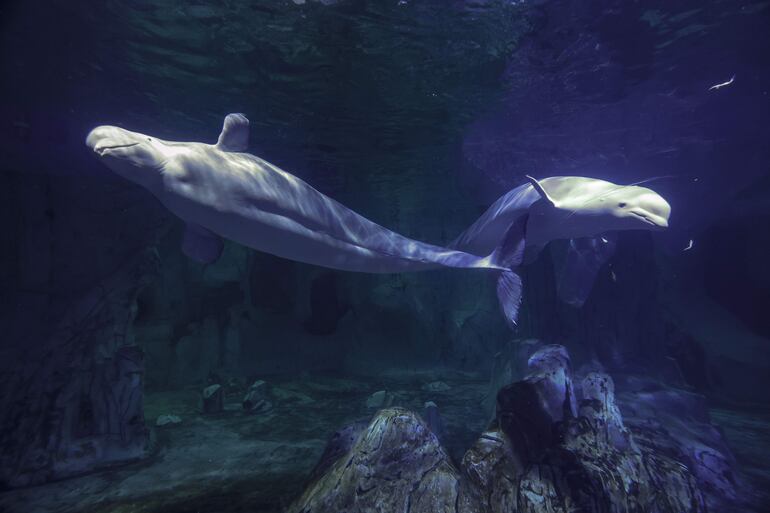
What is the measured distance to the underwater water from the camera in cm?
513

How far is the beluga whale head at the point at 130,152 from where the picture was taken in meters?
4.22

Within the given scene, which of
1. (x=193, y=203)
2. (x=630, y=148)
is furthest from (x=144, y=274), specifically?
(x=630, y=148)

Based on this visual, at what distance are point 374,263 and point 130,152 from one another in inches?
152

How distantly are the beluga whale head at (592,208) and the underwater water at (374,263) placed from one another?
0.17ft

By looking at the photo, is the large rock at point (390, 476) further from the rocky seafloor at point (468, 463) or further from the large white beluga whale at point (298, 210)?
the large white beluga whale at point (298, 210)

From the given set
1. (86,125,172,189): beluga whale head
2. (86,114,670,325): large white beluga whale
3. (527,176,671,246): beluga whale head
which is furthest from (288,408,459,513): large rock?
(527,176,671,246): beluga whale head

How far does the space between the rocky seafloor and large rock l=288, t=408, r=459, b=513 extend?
0.01 metres

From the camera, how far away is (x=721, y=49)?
11.0 meters

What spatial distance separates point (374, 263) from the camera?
6.71 meters

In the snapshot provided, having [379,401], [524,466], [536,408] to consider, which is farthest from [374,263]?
[379,401]

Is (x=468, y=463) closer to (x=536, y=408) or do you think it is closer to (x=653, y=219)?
(x=536, y=408)

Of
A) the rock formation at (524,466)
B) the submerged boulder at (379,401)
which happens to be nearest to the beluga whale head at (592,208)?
the rock formation at (524,466)

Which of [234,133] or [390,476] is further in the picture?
[234,133]

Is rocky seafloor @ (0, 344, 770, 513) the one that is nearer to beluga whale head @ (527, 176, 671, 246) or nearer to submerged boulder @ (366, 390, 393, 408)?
submerged boulder @ (366, 390, 393, 408)
